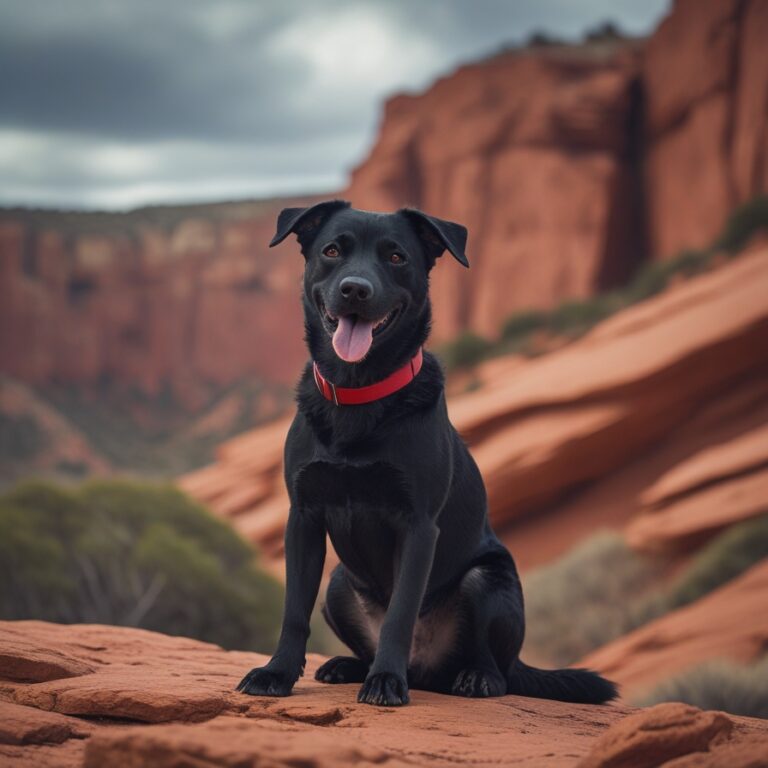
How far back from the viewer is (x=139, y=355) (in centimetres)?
6306

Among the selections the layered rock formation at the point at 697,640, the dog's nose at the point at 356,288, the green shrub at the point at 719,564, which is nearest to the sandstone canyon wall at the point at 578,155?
the green shrub at the point at 719,564

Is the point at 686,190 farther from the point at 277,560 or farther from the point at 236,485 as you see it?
the point at 277,560

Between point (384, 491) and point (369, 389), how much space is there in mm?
443

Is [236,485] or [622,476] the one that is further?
[236,485]

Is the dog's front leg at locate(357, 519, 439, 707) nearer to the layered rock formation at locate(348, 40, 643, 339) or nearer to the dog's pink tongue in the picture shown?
the dog's pink tongue

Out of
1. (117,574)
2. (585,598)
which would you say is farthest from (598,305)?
(117,574)

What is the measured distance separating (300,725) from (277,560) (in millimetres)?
16806

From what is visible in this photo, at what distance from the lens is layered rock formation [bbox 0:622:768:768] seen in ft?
10.0

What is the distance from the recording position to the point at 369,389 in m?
4.54

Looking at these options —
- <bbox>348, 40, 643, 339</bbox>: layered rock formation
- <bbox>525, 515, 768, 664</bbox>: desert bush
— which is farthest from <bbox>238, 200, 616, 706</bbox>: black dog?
<bbox>348, 40, 643, 339</bbox>: layered rock formation

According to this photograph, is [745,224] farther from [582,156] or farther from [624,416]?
[624,416]

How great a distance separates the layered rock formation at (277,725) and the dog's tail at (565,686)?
0.13 metres

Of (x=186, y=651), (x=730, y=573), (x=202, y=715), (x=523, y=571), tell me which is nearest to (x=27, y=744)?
(x=202, y=715)

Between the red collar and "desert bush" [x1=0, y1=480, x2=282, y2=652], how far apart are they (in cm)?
1050
